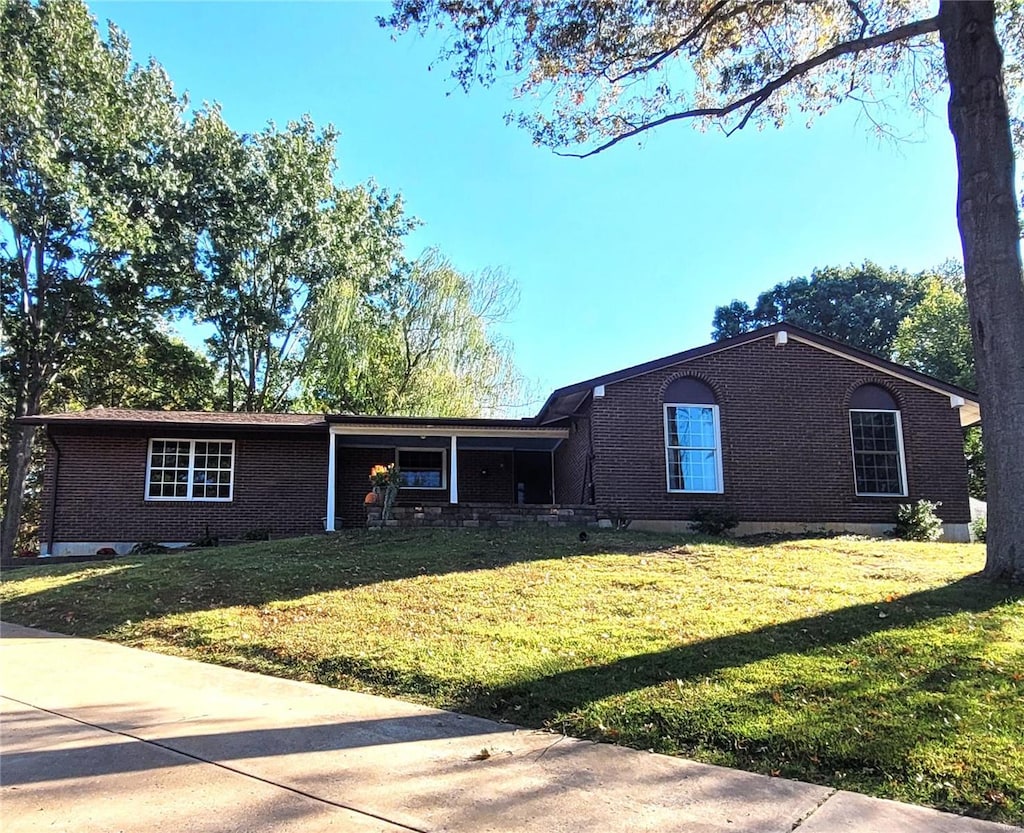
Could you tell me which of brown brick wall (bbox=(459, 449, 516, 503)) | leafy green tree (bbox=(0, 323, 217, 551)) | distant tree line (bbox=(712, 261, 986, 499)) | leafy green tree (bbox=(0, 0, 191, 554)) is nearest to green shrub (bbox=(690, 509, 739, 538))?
brown brick wall (bbox=(459, 449, 516, 503))

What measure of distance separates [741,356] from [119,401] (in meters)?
24.4

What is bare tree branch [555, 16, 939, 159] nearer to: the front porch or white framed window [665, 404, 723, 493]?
white framed window [665, 404, 723, 493]

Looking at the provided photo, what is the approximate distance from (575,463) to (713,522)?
3664 millimetres

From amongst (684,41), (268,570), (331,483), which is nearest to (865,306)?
(684,41)

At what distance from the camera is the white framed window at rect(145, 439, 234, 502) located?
1702 cm

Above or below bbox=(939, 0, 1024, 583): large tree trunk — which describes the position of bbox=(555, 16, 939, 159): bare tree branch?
above

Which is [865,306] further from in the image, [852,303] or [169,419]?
[169,419]

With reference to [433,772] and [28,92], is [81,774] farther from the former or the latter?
[28,92]

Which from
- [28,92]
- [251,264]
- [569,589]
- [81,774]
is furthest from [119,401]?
[81,774]

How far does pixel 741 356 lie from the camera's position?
15.7m

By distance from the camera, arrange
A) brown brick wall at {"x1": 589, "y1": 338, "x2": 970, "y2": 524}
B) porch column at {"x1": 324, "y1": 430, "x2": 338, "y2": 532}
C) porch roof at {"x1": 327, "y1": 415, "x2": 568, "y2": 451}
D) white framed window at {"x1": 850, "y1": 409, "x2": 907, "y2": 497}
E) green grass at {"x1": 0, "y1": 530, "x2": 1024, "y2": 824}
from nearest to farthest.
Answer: green grass at {"x1": 0, "y1": 530, "x2": 1024, "y2": 824}, brown brick wall at {"x1": 589, "y1": 338, "x2": 970, "y2": 524}, white framed window at {"x1": 850, "y1": 409, "x2": 907, "y2": 497}, porch column at {"x1": 324, "y1": 430, "x2": 338, "y2": 532}, porch roof at {"x1": 327, "y1": 415, "x2": 568, "y2": 451}

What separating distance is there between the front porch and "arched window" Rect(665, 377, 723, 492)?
2.72 metres

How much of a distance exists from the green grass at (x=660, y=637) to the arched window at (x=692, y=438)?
3.58 meters

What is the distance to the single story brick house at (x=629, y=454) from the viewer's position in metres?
15.0
